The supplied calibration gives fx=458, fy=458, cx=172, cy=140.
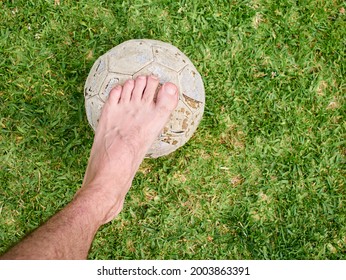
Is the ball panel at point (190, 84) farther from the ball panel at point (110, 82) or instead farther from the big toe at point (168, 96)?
the ball panel at point (110, 82)

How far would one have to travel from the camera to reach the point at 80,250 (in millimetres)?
2412

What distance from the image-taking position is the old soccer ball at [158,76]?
9.27ft

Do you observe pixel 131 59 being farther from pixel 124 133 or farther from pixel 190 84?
pixel 124 133

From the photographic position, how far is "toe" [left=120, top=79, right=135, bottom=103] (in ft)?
9.53

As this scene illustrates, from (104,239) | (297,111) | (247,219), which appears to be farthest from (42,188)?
(297,111)

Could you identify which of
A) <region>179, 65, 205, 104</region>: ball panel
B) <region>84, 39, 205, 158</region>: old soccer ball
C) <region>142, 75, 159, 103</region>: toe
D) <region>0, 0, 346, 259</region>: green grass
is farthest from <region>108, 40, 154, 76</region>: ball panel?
<region>0, 0, 346, 259</region>: green grass

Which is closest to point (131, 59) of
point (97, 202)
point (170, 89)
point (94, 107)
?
point (170, 89)

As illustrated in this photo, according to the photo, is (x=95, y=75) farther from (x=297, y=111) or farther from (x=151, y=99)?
(x=297, y=111)

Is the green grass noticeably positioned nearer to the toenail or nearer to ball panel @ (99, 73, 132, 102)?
ball panel @ (99, 73, 132, 102)

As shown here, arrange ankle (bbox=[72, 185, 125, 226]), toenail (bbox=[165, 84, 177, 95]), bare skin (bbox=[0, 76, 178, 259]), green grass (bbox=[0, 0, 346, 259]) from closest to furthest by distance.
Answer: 1. bare skin (bbox=[0, 76, 178, 259])
2. ankle (bbox=[72, 185, 125, 226])
3. toenail (bbox=[165, 84, 177, 95])
4. green grass (bbox=[0, 0, 346, 259])

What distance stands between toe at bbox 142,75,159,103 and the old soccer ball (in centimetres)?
3

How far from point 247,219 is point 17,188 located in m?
1.77

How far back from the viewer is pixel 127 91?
296cm

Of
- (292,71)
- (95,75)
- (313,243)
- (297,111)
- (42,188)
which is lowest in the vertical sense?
(313,243)
